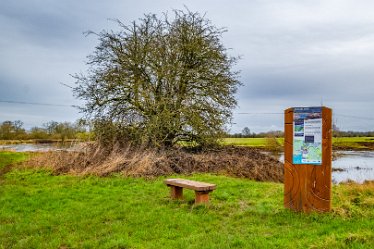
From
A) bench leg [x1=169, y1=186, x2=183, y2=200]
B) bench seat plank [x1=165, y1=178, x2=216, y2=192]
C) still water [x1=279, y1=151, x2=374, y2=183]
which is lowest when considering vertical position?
still water [x1=279, y1=151, x2=374, y2=183]

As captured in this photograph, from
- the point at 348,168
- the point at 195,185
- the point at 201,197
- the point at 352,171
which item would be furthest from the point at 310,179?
the point at 348,168

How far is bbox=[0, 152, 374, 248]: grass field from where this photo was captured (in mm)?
5664

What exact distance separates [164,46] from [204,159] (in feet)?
20.0

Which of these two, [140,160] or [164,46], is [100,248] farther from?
[164,46]

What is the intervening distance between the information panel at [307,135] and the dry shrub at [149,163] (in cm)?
680

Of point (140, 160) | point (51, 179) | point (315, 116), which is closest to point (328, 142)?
point (315, 116)

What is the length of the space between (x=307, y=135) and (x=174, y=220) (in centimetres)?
308

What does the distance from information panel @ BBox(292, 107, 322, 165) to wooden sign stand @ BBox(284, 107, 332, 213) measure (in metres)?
0.06

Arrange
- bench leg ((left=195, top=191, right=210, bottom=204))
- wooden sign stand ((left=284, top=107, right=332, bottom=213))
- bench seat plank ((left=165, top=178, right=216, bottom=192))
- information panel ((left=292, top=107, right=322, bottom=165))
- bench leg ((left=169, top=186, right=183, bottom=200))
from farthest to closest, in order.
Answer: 1. bench leg ((left=169, top=186, right=183, bottom=200))
2. bench leg ((left=195, top=191, right=210, bottom=204))
3. bench seat plank ((left=165, top=178, right=216, bottom=192))
4. information panel ((left=292, top=107, right=322, bottom=165))
5. wooden sign stand ((left=284, top=107, right=332, bottom=213))

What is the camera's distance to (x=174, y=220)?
277 inches

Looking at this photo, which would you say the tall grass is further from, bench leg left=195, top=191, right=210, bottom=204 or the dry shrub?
the dry shrub

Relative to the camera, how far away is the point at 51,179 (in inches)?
519

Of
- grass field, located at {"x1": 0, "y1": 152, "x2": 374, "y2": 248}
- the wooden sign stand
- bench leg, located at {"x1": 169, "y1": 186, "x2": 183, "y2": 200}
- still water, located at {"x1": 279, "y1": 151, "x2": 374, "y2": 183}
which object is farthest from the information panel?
still water, located at {"x1": 279, "y1": 151, "x2": 374, "y2": 183}

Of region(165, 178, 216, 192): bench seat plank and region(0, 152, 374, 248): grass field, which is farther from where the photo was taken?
region(165, 178, 216, 192): bench seat plank
